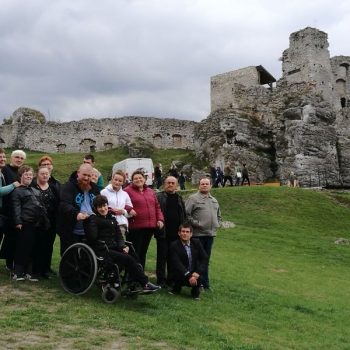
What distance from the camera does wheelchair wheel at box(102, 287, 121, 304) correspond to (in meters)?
8.17

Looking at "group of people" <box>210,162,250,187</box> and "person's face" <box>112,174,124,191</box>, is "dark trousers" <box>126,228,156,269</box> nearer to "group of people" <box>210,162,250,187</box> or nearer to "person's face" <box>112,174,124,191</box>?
"person's face" <box>112,174,124,191</box>

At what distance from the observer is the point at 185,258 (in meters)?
9.70

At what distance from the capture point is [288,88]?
39.3 metres

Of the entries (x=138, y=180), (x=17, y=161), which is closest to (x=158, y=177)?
(x=17, y=161)

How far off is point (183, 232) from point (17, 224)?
2945 mm

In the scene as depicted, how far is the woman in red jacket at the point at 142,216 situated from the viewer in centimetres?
957

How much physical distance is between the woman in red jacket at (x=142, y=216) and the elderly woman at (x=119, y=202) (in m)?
0.17

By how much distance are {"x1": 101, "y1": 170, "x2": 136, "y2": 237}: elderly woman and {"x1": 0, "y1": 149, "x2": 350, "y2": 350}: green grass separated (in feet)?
4.16

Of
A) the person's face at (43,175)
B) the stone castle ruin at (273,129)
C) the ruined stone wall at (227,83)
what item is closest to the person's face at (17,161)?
the person's face at (43,175)

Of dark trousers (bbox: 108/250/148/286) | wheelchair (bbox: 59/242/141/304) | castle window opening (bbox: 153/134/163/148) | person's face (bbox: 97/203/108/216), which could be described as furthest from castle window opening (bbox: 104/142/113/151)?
dark trousers (bbox: 108/250/148/286)

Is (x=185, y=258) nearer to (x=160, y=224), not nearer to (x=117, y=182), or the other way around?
(x=160, y=224)

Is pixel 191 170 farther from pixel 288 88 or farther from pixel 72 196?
pixel 72 196

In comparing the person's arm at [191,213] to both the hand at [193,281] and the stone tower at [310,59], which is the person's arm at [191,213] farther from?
the stone tower at [310,59]

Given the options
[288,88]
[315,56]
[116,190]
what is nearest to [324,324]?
[116,190]
